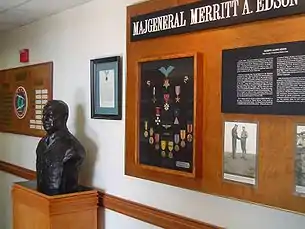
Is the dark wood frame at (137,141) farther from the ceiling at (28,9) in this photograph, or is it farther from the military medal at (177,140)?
the ceiling at (28,9)

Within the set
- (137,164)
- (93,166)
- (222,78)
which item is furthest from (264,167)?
(93,166)

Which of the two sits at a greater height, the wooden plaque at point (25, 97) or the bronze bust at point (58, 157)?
the wooden plaque at point (25, 97)

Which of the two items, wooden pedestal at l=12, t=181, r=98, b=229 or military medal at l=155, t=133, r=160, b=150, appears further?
wooden pedestal at l=12, t=181, r=98, b=229

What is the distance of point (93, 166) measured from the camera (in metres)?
3.57

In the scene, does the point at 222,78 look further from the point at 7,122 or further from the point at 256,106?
the point at 7,122

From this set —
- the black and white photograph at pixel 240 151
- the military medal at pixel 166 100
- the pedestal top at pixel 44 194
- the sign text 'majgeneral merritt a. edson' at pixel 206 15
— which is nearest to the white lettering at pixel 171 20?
the sign text 'majgeneral merritt a. edson' at pixel 206 15

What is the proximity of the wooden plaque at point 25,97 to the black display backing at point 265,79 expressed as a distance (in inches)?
89.5

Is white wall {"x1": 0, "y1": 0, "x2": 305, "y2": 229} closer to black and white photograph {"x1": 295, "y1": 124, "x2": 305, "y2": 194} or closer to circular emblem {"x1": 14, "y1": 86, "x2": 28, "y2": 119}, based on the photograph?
black and white photograph {"x1": 295, "y1": 124, "x2": 305, "y2": 194}

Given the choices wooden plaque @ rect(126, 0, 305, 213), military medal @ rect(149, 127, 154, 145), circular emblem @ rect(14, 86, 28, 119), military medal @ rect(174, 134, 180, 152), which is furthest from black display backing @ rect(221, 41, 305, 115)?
circular emblem @ rect(14, 86, 28, 119)

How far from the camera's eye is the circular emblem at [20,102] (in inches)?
181

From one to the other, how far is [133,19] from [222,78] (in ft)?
3.02

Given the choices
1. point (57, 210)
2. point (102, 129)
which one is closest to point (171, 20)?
point (102, 129)

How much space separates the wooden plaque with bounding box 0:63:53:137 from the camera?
426 centimetres

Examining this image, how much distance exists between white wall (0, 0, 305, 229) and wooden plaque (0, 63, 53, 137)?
0.11 meters
